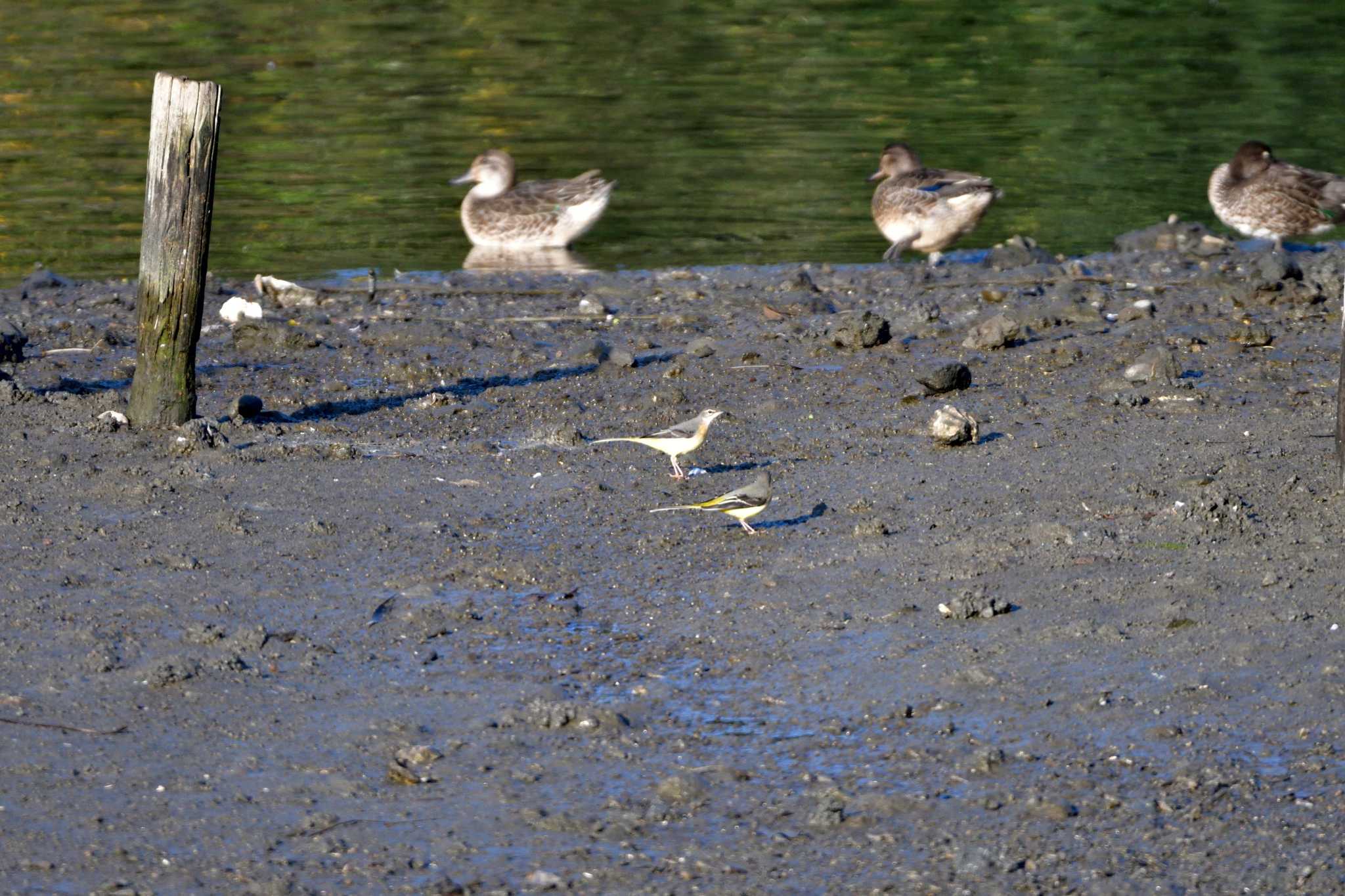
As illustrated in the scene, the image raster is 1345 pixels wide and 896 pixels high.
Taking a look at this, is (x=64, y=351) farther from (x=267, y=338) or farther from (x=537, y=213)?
(x=537, y=213)

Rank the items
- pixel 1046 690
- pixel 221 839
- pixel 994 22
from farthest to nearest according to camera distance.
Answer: pixel 994 22 → pixel 1046 690 → pixel 221 839

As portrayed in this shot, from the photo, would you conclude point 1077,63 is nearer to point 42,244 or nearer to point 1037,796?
point 42,244

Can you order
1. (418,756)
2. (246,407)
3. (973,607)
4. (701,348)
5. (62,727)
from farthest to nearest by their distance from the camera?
(701,348), (246,407), (973,607), (62,727), (418,756)

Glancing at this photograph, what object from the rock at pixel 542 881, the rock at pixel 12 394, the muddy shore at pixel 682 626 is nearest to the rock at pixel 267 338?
the muddy shore at pixel 682 626

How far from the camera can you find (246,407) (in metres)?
9.11

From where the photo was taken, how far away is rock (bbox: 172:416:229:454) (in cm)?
835

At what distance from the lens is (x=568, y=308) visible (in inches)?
485

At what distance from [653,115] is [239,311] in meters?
10.7

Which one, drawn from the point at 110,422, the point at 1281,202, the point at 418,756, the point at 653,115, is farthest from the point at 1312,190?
the point at 418,756

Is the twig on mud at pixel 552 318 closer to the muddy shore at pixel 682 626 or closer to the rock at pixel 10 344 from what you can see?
the muddy shore at pixel 682 626

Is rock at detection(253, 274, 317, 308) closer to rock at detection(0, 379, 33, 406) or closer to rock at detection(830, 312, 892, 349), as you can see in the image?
rock at detection(0, 379, 33, 406)

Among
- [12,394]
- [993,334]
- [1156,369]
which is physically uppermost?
[12,394]

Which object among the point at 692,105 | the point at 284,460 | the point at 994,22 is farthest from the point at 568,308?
the point at 994,22

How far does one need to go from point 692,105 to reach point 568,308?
10.4m
